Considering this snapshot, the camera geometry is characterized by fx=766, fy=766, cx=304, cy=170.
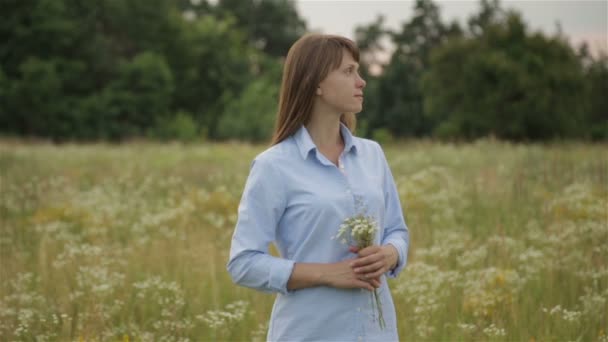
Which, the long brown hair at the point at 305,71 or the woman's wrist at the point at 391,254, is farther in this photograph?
the long brown hair at the point at 305,71

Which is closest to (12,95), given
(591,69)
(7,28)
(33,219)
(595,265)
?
(7,28)

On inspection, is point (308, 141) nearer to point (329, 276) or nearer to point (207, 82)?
point (329, 276)

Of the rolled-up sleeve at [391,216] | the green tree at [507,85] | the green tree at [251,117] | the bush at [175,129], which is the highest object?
the rolled-up sleeve at [391,216]

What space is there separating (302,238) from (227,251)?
4666 mm

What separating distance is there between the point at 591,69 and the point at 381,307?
6531 cm

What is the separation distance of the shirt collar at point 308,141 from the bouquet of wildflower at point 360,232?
29 cm

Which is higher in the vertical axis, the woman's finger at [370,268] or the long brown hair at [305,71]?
the long brown hair at [305,71]

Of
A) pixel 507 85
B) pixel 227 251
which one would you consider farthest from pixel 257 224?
pixel 507 85

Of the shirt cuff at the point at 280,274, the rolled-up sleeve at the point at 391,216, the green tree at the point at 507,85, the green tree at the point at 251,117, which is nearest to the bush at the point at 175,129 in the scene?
the green tree at the point at 251,117

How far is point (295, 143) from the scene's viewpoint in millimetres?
2764

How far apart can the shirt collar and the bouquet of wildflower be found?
0.29m

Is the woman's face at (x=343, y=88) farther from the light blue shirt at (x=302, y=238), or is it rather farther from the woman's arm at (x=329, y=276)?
the woman's arm at (x=329, y=276)

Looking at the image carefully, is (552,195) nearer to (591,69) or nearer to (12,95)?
(12,95)

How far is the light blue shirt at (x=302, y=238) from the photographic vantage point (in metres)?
2.63
